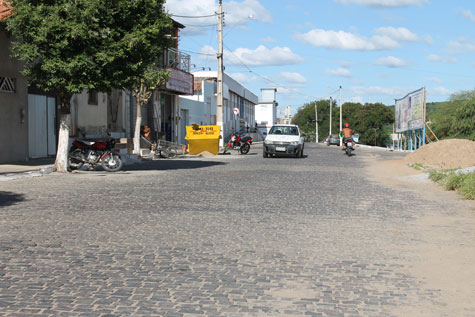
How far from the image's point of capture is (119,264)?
6070 mm

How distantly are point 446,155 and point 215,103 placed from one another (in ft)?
137

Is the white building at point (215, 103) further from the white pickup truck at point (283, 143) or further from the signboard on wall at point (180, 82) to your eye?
the white pickup truck at point (283, 143)

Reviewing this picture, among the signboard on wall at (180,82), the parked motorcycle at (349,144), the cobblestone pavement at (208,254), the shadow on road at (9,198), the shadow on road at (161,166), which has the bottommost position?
the cobblestone pavement at (208,254)

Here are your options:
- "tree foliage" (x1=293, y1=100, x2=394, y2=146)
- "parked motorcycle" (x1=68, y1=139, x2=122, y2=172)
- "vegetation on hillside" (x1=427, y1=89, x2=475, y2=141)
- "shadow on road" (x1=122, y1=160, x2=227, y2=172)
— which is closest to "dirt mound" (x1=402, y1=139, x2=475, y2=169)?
"shadow on road" (x1=122, y1=160, x2=227, y2=172)

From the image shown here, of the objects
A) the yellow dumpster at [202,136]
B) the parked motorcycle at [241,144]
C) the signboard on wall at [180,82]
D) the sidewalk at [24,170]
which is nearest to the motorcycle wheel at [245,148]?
the parked motorcycle at [241,144]

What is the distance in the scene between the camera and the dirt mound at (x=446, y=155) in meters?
23.3

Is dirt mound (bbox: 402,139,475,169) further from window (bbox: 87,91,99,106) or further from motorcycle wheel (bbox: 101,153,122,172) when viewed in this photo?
window (bbox: 87,91,99,106)

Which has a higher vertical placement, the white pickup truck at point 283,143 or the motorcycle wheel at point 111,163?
the white pickup truck at point 283,143

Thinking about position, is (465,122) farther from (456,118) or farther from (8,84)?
(8,84)

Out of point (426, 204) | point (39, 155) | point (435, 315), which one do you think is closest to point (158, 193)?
point (426, 204)

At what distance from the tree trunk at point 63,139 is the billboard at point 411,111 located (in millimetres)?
22362

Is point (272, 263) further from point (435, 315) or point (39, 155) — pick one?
point (39, 155)

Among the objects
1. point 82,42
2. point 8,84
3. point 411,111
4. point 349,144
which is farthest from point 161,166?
point 411,111

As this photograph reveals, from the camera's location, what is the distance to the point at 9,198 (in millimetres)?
11617
